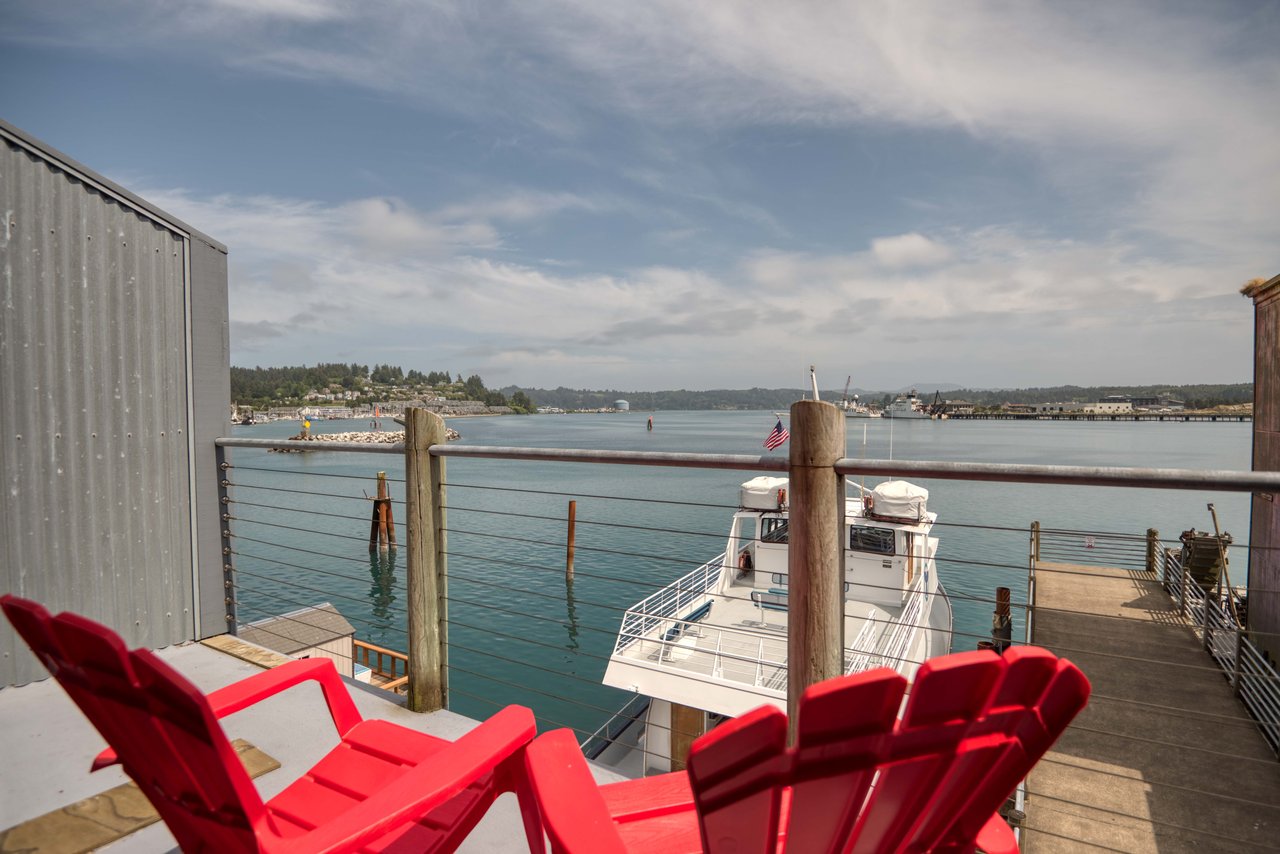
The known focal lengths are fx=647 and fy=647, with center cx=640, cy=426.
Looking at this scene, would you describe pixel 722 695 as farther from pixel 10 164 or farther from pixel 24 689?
pixel 10 164

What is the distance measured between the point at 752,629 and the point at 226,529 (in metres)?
8.41

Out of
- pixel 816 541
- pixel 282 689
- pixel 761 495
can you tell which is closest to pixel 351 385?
pixel 761 495

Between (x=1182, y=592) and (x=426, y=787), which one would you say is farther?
(x=1182, y=592)

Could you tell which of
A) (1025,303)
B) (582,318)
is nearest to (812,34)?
(582,318)

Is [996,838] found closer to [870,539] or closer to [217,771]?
[217,771]

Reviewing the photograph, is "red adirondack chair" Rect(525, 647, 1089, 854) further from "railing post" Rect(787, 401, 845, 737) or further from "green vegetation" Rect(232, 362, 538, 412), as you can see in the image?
"green vegetation" Rect(232, 362, 538, 412)

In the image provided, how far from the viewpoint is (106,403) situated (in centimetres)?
330

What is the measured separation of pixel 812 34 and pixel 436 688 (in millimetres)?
11044

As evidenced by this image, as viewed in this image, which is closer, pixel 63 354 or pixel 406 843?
pixel 406 843

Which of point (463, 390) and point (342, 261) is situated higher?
point (342, 261)

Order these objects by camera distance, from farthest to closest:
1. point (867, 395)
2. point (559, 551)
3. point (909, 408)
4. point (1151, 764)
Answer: point (909, 408) → point (867, 395) → point (559, 551) → point (1151, 764)

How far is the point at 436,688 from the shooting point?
9.46ft

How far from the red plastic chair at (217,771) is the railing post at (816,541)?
0.89 m

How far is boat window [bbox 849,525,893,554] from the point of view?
531 inches
